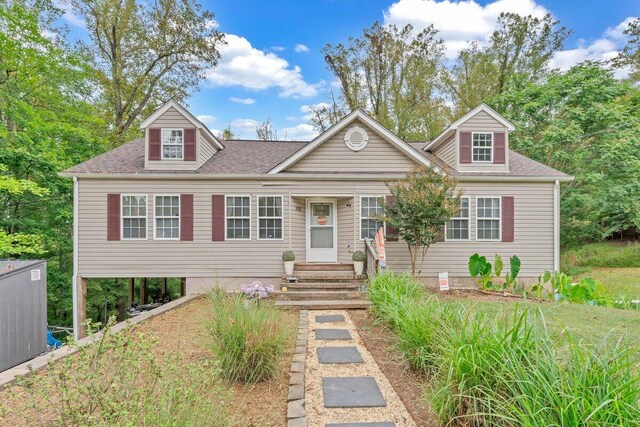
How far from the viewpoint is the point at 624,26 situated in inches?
689

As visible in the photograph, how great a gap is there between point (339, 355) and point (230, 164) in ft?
25.7

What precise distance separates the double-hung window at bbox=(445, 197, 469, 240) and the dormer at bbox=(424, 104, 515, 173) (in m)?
1.31

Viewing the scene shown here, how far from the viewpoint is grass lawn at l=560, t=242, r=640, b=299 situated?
14117 millimetres

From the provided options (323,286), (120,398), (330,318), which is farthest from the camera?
(323,286)

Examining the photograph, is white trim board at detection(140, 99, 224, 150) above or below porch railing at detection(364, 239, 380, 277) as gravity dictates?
above

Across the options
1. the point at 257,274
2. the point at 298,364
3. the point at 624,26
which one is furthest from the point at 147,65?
the point at 624,26

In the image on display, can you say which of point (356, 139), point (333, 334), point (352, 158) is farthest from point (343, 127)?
point (333, 334)

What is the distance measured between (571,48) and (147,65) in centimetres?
2339

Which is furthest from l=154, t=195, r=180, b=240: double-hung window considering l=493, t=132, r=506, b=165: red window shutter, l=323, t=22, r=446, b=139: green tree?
l=323, t=22, r=446, b=139: green tree

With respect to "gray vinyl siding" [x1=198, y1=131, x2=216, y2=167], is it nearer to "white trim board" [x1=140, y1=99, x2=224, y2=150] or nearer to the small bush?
"white trim board" [x1=140, y1=99, x2=224, y2=150]

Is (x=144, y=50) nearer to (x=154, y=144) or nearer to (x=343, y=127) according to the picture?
(x=154, y=144)

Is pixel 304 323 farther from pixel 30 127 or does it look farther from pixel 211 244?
pixel 30 127

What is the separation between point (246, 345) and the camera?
3477 millimetres

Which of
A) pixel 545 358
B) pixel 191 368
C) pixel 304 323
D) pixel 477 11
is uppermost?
pixel 477 11
